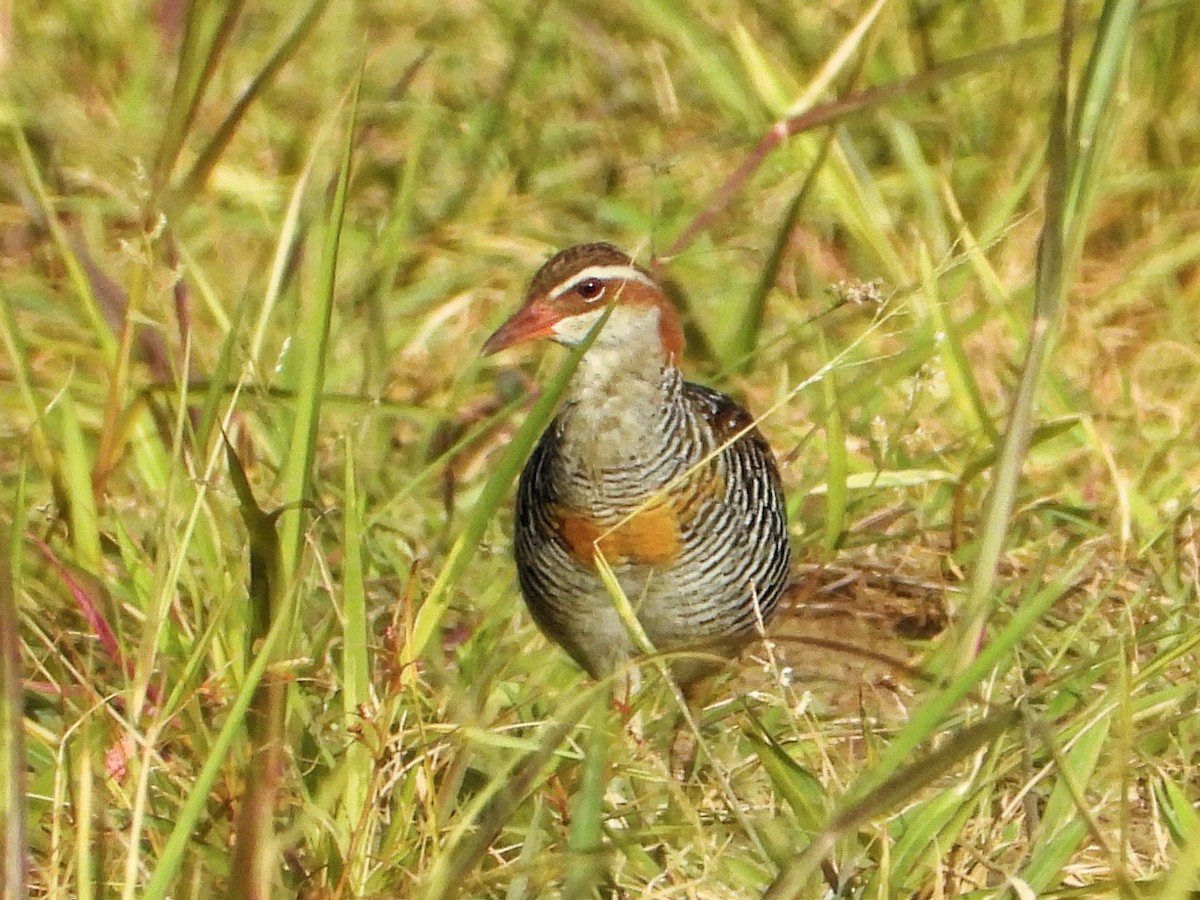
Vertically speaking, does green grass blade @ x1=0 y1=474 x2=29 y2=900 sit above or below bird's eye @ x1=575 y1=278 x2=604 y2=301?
below

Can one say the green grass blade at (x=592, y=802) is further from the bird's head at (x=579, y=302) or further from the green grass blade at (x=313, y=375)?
the bird's head at (x=579, y=302)

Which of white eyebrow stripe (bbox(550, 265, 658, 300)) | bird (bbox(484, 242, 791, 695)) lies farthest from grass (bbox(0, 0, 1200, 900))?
white eyebrow stripe (bbox(550, 265, 658, 300))

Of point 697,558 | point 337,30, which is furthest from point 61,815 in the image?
point 337,30

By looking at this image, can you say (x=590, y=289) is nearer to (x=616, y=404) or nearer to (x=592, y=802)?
(x=616, y=404)

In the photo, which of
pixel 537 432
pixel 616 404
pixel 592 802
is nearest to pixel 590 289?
pixel 616 404

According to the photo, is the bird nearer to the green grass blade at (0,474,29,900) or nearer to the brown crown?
the brown crown

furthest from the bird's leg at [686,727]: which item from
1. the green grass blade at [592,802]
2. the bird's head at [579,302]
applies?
the green grass blade at [592,802]

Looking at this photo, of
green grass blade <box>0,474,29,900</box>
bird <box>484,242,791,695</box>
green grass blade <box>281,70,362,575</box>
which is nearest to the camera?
green grass blade <box>0,474,29,900</box>
